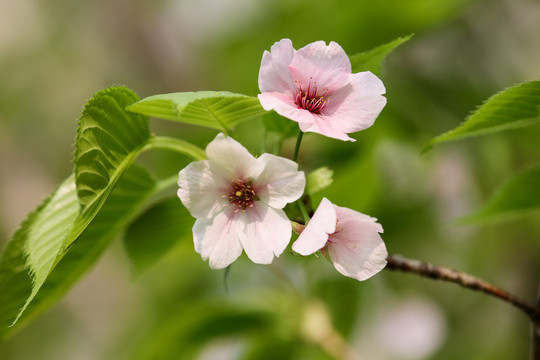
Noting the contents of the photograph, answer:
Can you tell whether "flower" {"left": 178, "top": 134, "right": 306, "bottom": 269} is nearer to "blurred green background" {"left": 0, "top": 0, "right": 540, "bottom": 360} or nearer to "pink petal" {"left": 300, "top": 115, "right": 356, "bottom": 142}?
"pink petal" {"left": 300, "top": 115, "right": 356, "bottom": 142}

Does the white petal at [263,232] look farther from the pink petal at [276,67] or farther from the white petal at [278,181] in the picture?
the pink petal at [276,67]

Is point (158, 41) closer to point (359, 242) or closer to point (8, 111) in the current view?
point (8, 111)

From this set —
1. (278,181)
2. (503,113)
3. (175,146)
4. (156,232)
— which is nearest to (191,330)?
(156,232)

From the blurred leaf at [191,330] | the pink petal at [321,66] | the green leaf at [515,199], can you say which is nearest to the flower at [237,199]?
the pink petal at [321,66]

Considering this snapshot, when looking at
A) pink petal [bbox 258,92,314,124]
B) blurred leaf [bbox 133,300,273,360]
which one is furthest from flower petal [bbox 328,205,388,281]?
blurred leaf [bbox 133,300,273,360]

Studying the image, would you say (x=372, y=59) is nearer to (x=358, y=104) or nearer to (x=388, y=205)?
(x=358, y=104)

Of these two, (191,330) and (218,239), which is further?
(191,330)
